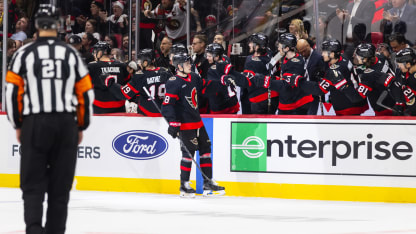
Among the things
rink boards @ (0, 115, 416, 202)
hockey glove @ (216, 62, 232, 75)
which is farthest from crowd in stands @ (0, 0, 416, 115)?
rink boards @ (0, 115, 416, 202)

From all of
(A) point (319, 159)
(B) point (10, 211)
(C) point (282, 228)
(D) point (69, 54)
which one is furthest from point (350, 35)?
(D) point (69, 54)

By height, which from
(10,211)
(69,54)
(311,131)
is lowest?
(10,211)

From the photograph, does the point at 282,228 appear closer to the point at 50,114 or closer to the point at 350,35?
the point at 50,114

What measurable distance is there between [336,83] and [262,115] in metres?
0.84

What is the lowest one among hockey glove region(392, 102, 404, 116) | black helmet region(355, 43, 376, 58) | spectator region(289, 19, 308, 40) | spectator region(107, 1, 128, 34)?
hockey glove region(392, 102, 404, 116)

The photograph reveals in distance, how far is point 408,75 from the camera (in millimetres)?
8492

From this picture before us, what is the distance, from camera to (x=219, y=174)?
8.71 m

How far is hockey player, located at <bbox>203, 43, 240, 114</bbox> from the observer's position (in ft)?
29.3

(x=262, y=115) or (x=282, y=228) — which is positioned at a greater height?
(x=262, y=115)

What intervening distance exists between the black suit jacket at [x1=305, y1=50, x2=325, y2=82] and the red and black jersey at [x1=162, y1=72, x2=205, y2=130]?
50.3 inches

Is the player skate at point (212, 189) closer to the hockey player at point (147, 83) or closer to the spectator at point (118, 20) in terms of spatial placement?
the hockey player at point (147, 83)

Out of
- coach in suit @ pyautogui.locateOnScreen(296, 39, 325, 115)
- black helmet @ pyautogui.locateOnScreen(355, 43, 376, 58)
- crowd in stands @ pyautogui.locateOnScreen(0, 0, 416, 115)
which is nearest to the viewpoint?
black helmet @ pyautogui.locateOnScreen(355, 43, 376, 58)

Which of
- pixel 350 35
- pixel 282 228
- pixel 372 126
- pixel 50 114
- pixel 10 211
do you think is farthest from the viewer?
pixel 350 35

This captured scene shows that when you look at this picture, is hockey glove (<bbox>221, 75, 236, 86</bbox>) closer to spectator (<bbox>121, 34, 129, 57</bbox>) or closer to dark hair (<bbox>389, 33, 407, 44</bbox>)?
dark hair (<bbox>389, 33, 407, 44</bbox>)
